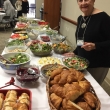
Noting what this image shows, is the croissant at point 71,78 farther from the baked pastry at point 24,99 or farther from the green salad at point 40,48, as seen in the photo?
the green salad at point 40,48

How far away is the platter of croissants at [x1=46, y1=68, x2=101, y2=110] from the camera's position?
70 centimetres

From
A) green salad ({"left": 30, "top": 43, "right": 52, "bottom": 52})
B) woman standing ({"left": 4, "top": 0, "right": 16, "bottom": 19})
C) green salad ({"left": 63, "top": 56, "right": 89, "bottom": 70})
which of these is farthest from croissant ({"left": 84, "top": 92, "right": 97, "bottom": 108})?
woman standing ({"left": 4, "top": 0, "right": 16, "bottom": 19})

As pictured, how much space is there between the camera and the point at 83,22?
59.6 inches

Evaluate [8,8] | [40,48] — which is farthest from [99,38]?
[8,8]

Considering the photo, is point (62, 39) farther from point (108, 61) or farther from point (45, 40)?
point (108, 61)

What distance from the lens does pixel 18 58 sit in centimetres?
129

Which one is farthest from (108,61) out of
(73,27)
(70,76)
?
(73,27)

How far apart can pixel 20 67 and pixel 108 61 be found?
816 millimetres

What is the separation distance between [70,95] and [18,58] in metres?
0.70

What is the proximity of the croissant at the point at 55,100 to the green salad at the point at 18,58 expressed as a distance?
55 centimetres

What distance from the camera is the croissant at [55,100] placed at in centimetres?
72

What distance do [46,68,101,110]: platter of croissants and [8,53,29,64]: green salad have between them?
1.51 feet

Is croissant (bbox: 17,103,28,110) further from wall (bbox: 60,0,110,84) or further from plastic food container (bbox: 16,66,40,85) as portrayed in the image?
wall (bbox: 60,0,110,84)

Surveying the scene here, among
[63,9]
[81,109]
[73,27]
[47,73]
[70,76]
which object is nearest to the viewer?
[81,109]
